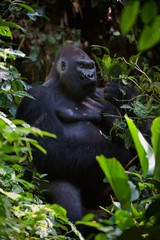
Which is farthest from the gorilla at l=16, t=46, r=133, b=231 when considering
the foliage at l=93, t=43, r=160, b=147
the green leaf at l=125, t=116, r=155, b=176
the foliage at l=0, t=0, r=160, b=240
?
the green leaf at l=125, t=116, r=155, b=176

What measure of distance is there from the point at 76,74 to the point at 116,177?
7.88 feet

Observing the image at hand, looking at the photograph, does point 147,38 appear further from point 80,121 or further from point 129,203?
point 80,121

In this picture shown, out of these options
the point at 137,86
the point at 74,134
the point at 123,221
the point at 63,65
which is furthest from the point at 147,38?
the point at 63,65

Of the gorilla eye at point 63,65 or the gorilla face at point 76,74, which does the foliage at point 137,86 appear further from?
the gorilla eye at point 63,65

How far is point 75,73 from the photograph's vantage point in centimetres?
370

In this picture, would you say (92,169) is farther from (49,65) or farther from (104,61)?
(49,65)

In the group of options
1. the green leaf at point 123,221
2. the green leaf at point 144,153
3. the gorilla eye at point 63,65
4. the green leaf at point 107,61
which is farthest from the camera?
the gorilla eye at point 63,65

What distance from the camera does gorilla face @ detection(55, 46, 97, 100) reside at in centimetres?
362

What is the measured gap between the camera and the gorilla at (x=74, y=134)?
3.45 metres

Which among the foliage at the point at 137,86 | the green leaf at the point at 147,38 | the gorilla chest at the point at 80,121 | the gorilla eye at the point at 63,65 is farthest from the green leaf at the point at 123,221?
the gorilla eye at the point at 63,65

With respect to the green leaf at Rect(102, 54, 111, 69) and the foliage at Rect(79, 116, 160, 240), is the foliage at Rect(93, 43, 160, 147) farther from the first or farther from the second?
the foliage at Rect(79, 116, 160, 240)

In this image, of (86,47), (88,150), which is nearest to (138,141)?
(88,150)

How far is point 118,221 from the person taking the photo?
1.30 m

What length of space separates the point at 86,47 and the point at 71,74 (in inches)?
93.0
